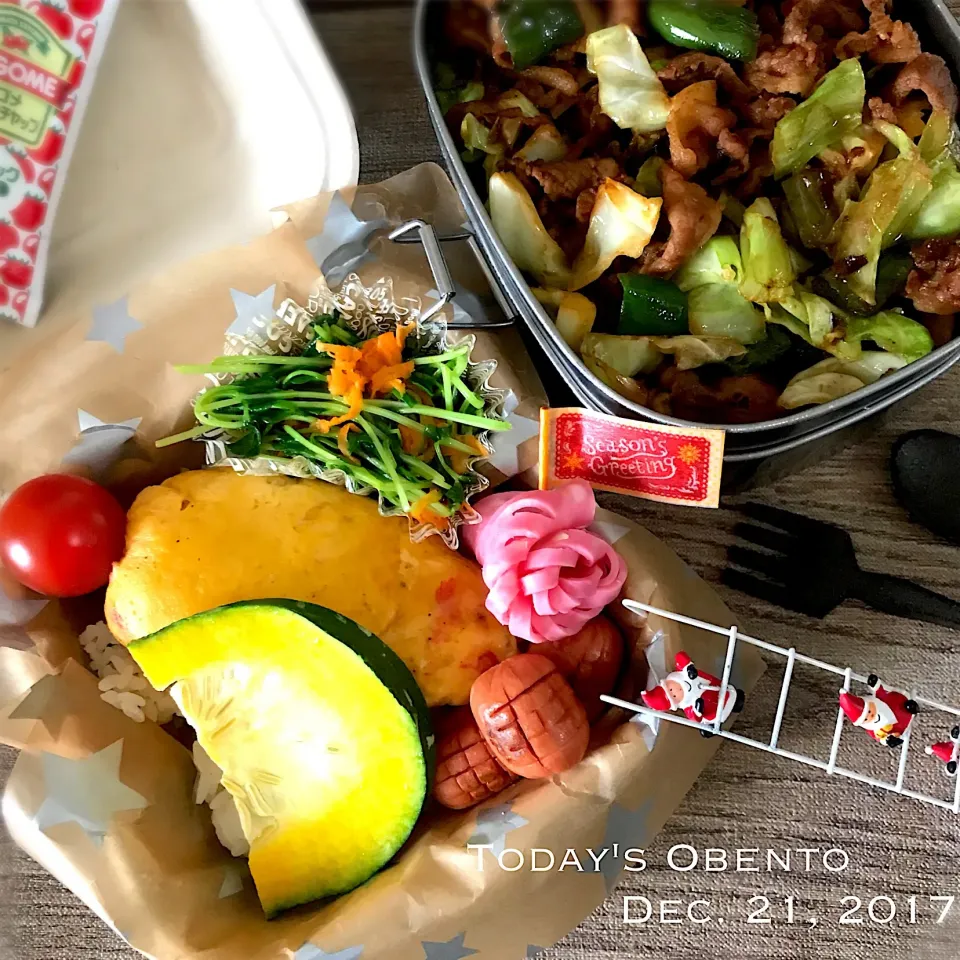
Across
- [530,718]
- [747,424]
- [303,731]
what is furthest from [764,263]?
[303,731]

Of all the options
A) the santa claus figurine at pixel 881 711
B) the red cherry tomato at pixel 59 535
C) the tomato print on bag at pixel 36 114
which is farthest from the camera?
the tomato print on bag at pixel 36 114

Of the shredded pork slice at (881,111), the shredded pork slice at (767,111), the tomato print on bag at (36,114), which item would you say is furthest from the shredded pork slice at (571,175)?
the tomato print on bag at (36,114)

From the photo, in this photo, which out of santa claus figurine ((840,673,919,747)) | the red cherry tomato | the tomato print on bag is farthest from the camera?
the tomato print on bag

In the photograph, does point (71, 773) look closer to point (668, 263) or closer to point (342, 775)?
point (342, 775)

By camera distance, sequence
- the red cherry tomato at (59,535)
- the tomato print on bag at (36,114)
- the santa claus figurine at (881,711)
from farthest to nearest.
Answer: the tomato print on bag at (36,114), the red cherry tomato at (59,535), the santa claus figurine at (881,711)

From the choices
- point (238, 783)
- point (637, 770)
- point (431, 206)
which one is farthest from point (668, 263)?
point (238, 783)

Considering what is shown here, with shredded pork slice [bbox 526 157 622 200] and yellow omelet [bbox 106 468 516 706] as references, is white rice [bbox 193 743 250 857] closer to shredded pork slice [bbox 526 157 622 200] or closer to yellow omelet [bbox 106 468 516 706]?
yellow omelet [bbox 106 468 516 706]

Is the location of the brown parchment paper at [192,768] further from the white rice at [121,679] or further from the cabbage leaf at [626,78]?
the cabbage leaf at [626,78]

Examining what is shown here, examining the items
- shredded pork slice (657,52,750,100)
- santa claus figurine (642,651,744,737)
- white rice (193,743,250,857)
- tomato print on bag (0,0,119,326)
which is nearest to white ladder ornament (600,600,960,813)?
santa claus figurine (642,651,744,737)
